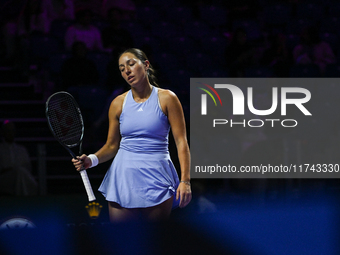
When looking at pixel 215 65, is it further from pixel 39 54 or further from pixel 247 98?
pixel 39 54

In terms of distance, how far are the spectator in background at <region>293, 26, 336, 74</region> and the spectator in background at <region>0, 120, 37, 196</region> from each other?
3.55 meters

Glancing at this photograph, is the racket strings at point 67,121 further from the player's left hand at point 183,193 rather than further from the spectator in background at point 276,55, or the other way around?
the spectator in background at point 276,55

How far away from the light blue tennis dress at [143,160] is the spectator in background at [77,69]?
3.17 metres

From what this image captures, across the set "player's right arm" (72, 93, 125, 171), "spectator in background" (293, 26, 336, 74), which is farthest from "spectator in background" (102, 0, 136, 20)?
"player's right arm" (72, 93, 125, 171)

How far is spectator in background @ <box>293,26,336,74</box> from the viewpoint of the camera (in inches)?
248

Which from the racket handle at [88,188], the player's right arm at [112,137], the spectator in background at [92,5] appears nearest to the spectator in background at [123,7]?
the spectator in background at [92,5]

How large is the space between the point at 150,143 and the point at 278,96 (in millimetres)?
3353

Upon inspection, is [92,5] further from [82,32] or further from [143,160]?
[143,160]

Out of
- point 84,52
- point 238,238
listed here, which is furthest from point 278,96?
point 238,238

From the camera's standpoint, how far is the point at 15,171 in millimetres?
4383

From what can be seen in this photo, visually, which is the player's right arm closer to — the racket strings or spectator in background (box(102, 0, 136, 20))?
the racket strings

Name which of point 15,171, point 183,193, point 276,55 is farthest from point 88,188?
point 276,55

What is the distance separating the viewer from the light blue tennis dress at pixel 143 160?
6.86 ft

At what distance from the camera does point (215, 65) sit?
633 centimetres
